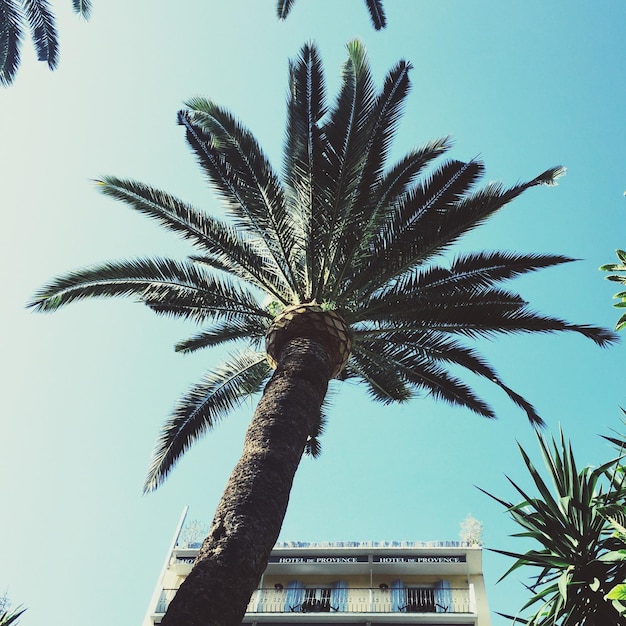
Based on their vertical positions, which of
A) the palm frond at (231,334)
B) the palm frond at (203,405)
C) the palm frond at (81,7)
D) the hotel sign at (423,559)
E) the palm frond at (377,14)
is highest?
the palm frond at (81,7)

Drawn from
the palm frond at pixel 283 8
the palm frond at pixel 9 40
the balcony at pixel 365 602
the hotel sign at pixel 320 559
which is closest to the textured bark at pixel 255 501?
the palm frond at pixel 283 8

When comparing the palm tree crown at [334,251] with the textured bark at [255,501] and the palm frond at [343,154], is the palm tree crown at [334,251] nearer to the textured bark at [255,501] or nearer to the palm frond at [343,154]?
the palm frond at [343,154]

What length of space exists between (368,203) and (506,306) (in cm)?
264

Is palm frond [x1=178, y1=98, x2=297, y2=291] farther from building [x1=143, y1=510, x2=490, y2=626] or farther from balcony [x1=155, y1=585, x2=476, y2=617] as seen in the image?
balcony [x1=155, y1=585, x2=476, y2=617]

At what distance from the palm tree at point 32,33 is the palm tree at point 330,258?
10.3 ft

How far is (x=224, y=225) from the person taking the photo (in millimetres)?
10078

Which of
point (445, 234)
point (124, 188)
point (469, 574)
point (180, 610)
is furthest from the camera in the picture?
point (469, 574)

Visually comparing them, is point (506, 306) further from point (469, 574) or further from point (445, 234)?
point (469, 574)

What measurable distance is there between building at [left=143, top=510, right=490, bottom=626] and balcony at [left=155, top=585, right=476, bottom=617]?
3 centimetres

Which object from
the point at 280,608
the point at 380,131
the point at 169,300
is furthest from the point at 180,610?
the point at 280,608

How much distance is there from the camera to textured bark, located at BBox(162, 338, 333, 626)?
4.37 metres

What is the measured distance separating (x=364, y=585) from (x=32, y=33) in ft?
65.6

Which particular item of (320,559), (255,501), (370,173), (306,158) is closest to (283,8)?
(306,158)

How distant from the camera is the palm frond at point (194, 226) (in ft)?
31.4
